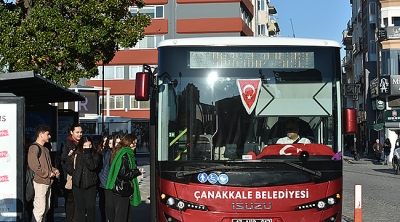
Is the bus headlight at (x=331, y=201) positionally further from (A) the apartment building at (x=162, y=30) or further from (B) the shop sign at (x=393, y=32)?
(A) the apartment building at (x=162, y=30)

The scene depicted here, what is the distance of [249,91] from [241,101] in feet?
0.57

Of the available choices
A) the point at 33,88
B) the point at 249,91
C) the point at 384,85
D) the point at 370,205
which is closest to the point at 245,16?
the point at 384,85

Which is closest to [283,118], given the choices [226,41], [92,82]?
[226,41]

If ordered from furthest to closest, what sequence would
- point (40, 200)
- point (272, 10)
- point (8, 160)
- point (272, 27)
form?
point (272, 10) < point (272, 27) < point (40, 200) < point (8, 160)

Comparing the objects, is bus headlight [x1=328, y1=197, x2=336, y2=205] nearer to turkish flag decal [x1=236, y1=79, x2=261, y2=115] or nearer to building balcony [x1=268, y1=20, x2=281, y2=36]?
turkish flag decal [x1=236, y1=79, x2=261, y2=115]

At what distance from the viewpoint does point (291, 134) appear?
400 inches

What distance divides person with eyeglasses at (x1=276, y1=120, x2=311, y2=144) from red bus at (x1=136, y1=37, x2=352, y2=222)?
0.04 ft

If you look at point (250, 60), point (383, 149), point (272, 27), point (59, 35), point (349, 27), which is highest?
point (272, 27)

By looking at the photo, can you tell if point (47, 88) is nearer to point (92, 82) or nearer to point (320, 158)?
point (320, 158)

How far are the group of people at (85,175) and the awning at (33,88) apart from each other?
2.34 feet

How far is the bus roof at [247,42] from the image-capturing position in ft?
34.3

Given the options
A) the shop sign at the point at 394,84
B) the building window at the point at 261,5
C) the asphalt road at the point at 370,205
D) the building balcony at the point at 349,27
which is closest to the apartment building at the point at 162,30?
the shop sign at the point at 394,84

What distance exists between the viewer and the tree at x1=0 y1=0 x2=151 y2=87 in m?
21.5

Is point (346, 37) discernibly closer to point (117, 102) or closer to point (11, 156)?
point (117, 102)
